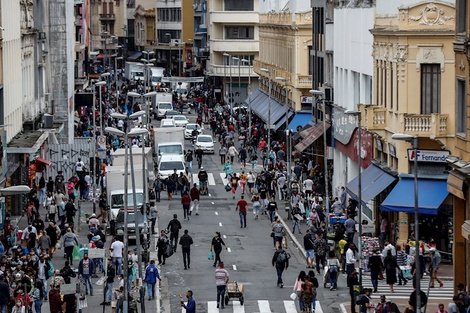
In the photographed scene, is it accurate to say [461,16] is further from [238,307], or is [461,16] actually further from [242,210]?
[242,210]

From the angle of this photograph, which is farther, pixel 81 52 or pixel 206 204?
pixel 81 52

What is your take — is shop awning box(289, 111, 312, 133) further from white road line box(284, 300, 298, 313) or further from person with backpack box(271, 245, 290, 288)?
white road line box(284, 300, 298, 313)

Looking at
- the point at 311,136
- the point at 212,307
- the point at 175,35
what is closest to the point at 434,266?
the point at 212,307

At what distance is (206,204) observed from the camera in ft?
230

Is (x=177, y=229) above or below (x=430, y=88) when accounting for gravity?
below

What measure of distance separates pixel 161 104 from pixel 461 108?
277 ft

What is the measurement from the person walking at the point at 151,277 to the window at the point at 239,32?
90706 millimetres

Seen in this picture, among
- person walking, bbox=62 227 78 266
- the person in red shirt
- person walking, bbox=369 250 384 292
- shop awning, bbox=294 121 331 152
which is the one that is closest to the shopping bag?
person walking, bbox=62 227 78 266

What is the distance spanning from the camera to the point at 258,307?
4297 centimetres

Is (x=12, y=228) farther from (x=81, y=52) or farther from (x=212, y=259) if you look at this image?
(x=81, y=52)

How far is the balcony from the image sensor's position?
167ft

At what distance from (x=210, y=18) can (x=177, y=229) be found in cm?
8781

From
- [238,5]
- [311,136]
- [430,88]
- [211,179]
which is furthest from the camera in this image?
[238,5]

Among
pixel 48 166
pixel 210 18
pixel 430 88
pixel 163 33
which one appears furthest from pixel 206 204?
pixel 163 33
